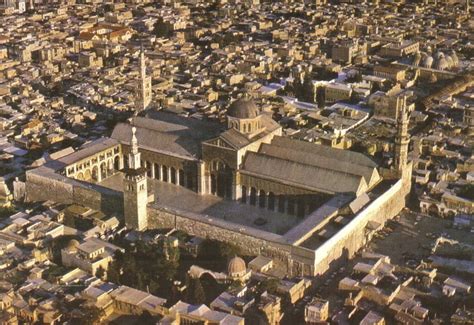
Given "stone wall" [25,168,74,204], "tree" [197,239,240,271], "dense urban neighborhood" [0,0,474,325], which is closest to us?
"dense urban neighborhood" [0,0,474,325]

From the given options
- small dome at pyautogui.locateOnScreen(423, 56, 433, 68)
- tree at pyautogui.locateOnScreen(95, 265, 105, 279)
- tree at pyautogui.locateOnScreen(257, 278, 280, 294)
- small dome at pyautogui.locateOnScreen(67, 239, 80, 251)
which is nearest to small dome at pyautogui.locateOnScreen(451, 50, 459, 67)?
small dome at pyautogui.locateOnScreen(423, 56, 433, 68)

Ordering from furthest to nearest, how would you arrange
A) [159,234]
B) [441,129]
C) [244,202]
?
[441,129], [244,202], [159,234]

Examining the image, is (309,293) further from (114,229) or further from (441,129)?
(441,129)

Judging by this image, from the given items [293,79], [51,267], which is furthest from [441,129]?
[51,267]

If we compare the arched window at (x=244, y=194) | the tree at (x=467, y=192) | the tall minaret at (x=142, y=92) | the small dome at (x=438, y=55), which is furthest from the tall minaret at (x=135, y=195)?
the small dome at (x=438, y=55)

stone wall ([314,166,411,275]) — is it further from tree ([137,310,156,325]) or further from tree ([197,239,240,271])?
tree ([137,310,156,325])

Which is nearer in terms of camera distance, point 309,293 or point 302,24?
point 309,293

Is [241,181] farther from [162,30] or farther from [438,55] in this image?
[162,30]
